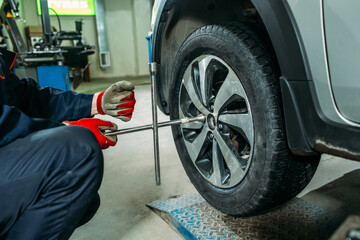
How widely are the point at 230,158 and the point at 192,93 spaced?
1.03 ft

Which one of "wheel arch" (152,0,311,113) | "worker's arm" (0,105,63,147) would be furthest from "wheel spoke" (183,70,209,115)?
"worker's arm" (0,105,63,147)

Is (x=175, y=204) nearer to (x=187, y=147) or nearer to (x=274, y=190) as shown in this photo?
(x=187, y=147)

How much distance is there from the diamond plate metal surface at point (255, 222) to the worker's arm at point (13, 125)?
65 cm

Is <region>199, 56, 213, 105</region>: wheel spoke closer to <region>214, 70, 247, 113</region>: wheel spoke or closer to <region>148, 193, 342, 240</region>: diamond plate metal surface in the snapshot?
<region>214, 70, 247, 113</region>: wheel spoke

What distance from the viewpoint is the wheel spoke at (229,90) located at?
96 cm

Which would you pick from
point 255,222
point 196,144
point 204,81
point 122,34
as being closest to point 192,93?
point 204,81

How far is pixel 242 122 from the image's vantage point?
0.98 m

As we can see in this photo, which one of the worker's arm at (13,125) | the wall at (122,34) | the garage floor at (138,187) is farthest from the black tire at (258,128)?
the wall at (122,34)

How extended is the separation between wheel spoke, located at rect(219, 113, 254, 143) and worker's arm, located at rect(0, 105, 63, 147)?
61cm

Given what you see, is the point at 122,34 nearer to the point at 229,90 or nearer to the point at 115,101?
the point at 115,101

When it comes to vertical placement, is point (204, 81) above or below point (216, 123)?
above

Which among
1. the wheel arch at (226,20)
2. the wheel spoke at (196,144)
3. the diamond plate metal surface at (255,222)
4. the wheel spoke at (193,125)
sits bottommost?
the diamond plate metal surface at (255,222)

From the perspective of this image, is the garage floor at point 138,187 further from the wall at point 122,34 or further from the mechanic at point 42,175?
the wall at point 122,34

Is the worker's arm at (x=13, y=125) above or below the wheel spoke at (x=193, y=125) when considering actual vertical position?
above
